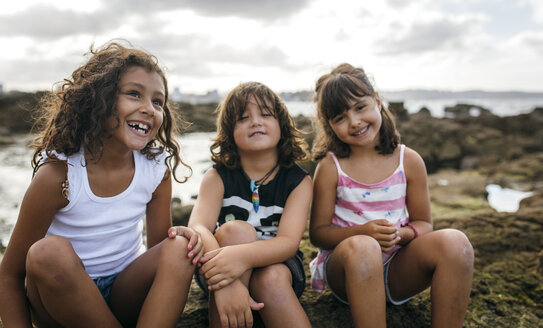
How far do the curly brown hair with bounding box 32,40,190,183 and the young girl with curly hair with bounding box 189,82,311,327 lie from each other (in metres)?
0.57

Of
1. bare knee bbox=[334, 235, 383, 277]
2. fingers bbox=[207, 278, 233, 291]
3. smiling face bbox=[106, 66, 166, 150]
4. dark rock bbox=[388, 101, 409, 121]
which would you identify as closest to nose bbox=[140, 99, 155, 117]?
smiling face bbox=[106, 66, 166, 150]

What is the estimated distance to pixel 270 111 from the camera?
2217 millimetres

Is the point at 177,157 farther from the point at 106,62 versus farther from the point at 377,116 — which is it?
the point at 377,116

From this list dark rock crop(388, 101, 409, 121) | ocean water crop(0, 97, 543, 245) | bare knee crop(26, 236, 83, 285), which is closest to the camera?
bare knee crop(26, 236, 83, 285)

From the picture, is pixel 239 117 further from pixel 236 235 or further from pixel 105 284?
pixel 105 284

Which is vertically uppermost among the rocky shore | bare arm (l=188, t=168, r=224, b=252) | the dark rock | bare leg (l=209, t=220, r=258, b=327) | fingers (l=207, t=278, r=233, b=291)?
the dark rock

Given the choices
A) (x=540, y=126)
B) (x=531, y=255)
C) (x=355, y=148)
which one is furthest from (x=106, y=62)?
(x=540, y=126)

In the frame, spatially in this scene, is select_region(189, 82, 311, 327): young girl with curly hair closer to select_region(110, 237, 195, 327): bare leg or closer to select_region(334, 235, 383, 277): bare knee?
select_region(110, 237, 195, 327): bare leg

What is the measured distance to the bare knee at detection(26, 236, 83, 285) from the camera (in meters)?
1.46

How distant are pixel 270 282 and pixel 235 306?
0.18 m

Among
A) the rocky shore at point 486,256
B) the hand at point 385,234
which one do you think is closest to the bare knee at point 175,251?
the rocky shore at point 486,256

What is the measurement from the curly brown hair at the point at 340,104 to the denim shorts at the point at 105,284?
1.33m

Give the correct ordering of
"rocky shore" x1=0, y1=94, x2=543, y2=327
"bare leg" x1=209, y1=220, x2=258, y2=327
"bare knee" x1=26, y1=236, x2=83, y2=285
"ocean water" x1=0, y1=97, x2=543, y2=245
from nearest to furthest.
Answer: "bare knee" x1=26, y1=236, x2=83, y2=285, "bare leg" x1=209, y1=220, x2=258, y2=327, "rocky shore" x1=0, y1=94, x2=543, y2=327, "ocean water" x1=0, y1=97, x2=543, y2=245

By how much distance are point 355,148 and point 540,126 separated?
9.80 meters
